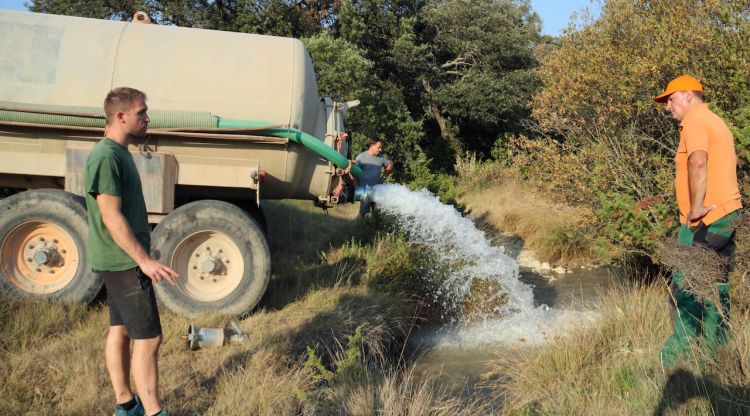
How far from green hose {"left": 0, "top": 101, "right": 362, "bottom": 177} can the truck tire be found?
687mm

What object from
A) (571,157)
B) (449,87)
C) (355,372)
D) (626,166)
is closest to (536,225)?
(571,157)

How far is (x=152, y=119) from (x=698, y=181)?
460 centimetres

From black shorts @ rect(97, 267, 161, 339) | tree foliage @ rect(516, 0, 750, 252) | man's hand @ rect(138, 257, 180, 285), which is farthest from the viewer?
tree foliage @ rect(516, 0, 750, 252)

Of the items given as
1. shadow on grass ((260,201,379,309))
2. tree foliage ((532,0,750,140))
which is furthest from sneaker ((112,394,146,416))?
tree foliage ((532,0,750,140))

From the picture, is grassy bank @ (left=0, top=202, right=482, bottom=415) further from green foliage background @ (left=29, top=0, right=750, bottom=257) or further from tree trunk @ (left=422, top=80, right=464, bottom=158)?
tree trunk @ (left=422, top=80, right=464, bottom=158)

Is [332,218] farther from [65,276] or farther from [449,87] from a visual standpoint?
[449,87]

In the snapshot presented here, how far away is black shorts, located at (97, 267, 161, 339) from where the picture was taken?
3777 mm

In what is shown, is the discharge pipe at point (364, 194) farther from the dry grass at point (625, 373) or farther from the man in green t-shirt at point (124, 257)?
the man in green t-shirt at point (124, 257)

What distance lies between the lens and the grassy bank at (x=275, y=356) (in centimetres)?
425

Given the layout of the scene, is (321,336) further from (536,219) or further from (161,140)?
(536,219)

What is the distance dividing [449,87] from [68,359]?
66.5ft

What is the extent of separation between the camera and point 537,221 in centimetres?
1250

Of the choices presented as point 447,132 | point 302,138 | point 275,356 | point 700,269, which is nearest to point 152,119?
point 302,138

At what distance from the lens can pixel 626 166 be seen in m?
9.12
